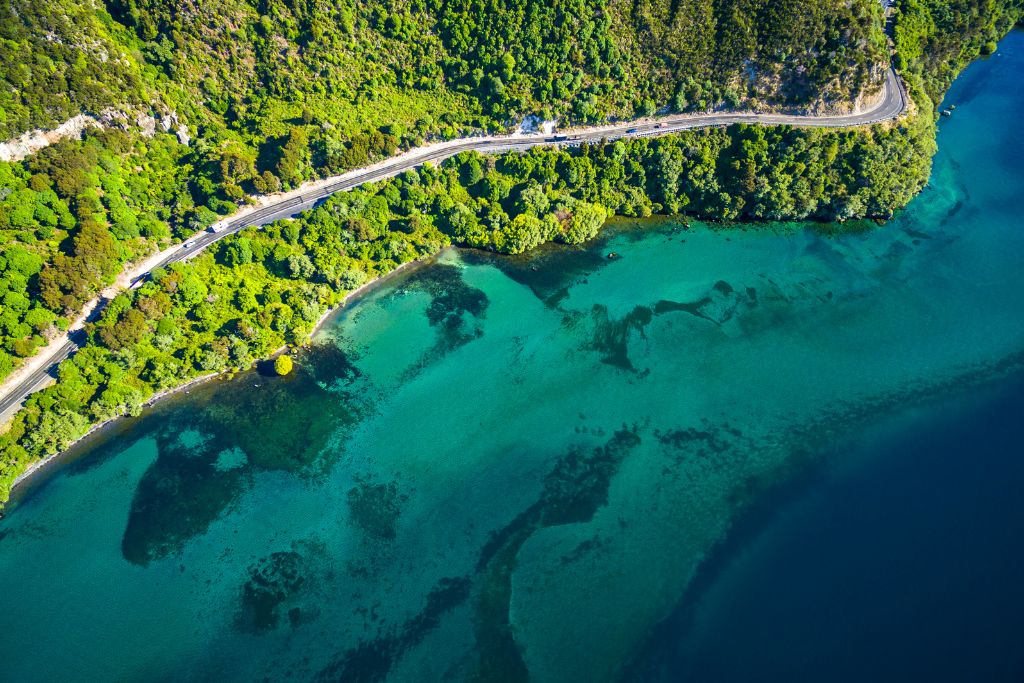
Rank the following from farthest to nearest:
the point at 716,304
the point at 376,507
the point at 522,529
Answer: the point at 716,304, the point at 376,507, the point at 522,529

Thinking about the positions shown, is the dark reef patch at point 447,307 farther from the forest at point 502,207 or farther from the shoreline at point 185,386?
the forest at point 502,207

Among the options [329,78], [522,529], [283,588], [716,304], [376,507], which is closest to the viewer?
[283,588]

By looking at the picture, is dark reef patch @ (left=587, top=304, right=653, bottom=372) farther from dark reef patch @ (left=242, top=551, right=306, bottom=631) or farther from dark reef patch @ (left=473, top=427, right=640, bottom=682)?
dark reef patch @ (left=242, top=551, right=306, bottom=631)

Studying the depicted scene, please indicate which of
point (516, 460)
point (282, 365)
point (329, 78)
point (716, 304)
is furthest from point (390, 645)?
point (329, 78)

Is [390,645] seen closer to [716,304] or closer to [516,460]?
[516,460]

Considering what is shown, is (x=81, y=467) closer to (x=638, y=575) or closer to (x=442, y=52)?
(x=638, y=575)

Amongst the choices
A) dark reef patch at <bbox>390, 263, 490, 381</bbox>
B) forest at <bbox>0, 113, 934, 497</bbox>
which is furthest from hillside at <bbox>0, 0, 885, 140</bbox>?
dark reef patch at <bbox>390, 263, 490, 381</bbox>

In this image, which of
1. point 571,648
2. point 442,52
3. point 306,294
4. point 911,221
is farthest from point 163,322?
point 911,221
